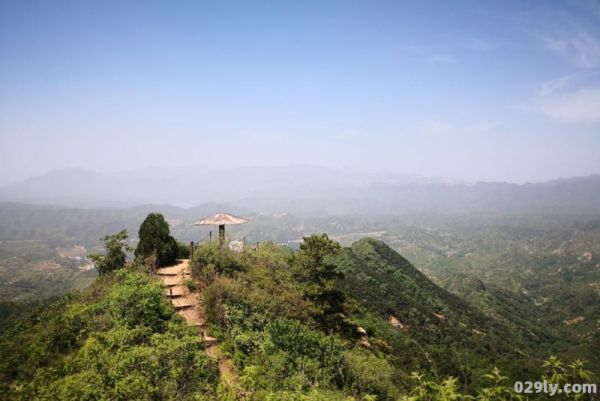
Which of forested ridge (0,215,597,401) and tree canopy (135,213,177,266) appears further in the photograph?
tree canopy (135,213,177,266)

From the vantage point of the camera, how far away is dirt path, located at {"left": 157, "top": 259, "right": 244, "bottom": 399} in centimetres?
1131

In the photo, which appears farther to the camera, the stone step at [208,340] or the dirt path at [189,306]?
the stone step at [208,340]

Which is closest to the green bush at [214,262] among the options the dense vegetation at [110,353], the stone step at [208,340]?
the dense vegetation at [110,353]

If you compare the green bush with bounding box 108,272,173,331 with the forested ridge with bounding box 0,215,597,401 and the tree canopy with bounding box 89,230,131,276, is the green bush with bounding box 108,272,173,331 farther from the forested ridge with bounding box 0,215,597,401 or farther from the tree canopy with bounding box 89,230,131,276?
the tree canopy with bounding box 89,230,131,276

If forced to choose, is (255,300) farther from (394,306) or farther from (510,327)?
(510,327)

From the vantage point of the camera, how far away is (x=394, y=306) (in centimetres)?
4884

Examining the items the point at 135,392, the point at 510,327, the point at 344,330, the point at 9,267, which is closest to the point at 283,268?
the point at 344,330

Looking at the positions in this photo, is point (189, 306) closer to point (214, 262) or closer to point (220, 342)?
point (220, 342)

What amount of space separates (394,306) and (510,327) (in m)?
41.0

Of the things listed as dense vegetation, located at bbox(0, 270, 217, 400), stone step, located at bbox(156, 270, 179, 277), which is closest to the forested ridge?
dense vegetation, located at bbox(0, 270, 217, 400)

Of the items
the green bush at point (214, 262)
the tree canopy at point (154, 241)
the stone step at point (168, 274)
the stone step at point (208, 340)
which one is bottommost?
the stone step at point (208, 340)

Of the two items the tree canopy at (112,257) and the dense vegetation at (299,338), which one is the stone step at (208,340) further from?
the tree canopy at (112,257)

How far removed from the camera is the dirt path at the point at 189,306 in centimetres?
1131

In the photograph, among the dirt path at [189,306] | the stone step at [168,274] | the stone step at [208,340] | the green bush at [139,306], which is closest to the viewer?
the dirt path at [189,306]
